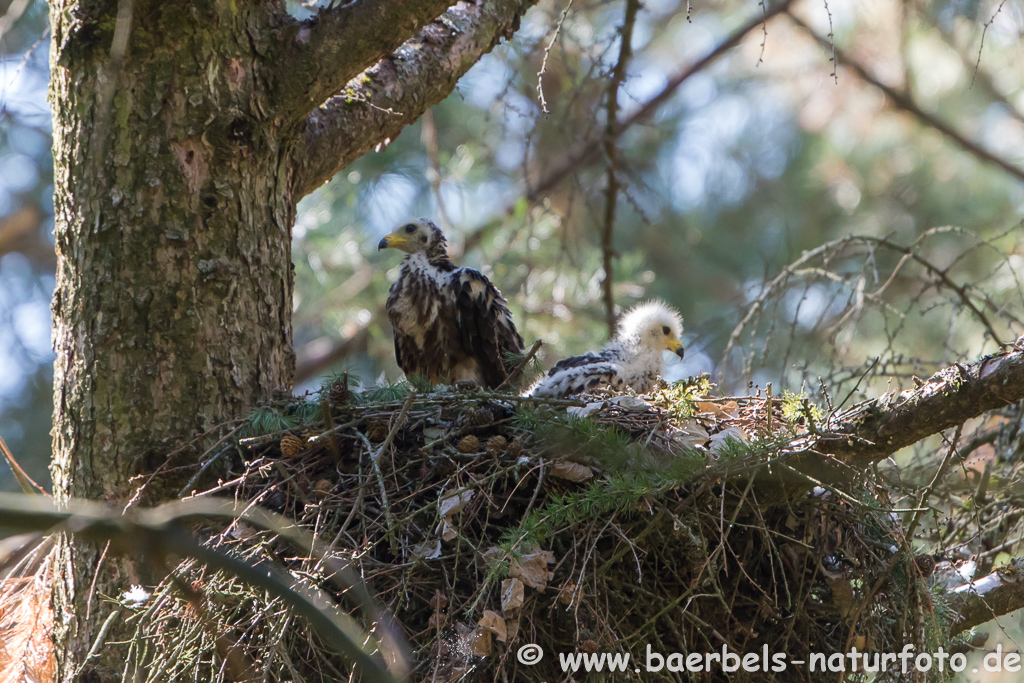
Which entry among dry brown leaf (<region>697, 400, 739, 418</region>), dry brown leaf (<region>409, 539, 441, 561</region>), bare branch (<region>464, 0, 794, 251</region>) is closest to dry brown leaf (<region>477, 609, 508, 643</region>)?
dry brown leaf (<region>409, 539, 441, 561</region>)

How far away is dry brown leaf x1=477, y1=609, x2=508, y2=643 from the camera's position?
2.30 metres

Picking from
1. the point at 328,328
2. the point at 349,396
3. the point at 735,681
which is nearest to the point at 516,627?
the point at 735,681

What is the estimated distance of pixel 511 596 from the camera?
2.33 metres

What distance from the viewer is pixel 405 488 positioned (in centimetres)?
265

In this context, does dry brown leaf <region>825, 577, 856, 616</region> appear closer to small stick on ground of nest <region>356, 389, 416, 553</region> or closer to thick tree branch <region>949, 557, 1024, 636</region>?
thick tree branch <region>949, 557, 1024, 636</region>

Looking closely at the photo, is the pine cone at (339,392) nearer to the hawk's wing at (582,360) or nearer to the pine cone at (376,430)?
the pine cone at (376,430)

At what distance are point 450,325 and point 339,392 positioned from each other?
1.25m

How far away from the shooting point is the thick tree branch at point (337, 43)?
9.68ft

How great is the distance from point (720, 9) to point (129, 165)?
20.3 feet

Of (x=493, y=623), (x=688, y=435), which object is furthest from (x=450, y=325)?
(x=493, y=623)

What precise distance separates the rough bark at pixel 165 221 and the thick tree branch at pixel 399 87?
364 mm

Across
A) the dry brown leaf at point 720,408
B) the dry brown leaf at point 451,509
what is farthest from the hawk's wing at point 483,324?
the dry brown leaf at point 451,509

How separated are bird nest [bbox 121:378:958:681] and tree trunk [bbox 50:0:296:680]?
251mm

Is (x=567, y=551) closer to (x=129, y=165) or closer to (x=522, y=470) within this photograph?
(x=522, y=470)
